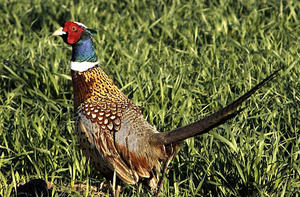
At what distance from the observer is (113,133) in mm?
3779

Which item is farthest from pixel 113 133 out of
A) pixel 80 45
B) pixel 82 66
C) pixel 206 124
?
pixel 206 124

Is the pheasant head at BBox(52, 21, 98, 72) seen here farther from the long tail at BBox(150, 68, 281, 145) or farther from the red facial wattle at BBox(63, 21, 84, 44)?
the long tail at BBox(150, 68, 281, 145)

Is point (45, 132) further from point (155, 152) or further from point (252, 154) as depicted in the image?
point (252, 154)

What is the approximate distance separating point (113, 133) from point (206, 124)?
31.5 inches

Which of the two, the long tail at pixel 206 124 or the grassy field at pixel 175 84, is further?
the grassy field at pixel 175 84

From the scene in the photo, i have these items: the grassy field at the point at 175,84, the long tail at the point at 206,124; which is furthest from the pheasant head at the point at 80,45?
the long tail at the point at 206,124

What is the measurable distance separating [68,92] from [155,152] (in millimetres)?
1534

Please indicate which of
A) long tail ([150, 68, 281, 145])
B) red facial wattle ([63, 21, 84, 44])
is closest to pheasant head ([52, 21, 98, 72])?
red facial wattle ([63, 21, 84, 44])

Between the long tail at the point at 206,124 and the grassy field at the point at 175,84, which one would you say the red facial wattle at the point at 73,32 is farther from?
the long tail at the point at 206,124

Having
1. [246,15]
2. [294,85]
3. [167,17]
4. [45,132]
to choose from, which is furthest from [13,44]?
[294,85]

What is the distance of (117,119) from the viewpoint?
3.82 metres

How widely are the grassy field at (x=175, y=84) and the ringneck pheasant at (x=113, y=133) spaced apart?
16 cm

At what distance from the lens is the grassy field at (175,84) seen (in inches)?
151

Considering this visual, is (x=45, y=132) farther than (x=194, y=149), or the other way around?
(x=45, y=132)
